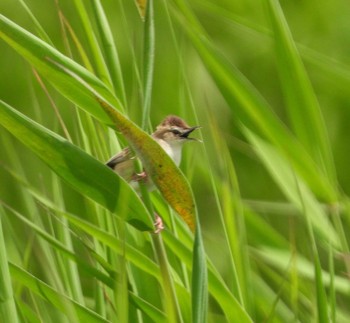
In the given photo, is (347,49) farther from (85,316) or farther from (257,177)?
(85,316)

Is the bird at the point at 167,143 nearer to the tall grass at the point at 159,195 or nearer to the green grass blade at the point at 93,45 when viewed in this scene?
the tall grass at the point at 159,195

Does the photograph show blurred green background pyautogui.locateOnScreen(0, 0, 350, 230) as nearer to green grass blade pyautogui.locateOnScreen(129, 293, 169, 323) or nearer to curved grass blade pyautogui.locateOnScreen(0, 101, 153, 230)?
green grass blade pyautogui.locateOnScreen(129, 293, 169, 323)

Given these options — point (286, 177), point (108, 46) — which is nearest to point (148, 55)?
point (108, 46)

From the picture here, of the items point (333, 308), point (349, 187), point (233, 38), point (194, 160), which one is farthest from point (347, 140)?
point (333, 308)

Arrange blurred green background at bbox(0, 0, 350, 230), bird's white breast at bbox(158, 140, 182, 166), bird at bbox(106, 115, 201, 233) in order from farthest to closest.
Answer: blurred green background at bbox(0, 0, 350, 230) → bird's white breast at bbox(158, 140, 182, 166) → bird at bbox(106, 115, 201, 233)

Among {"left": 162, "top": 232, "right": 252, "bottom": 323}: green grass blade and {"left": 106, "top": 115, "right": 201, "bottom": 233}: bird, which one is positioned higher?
{"left": 106, "top": 115, "right": 201, "bottom": 233}: bird

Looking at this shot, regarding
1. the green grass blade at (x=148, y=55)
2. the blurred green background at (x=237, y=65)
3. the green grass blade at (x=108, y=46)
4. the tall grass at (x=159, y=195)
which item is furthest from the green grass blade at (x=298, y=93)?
the blurred green background at (x=237, y=65)

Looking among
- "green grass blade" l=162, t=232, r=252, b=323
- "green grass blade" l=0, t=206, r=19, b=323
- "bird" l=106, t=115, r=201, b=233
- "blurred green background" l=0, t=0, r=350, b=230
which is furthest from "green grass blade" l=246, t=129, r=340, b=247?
"blurred green background" l=0, t=0, r=350, b=230

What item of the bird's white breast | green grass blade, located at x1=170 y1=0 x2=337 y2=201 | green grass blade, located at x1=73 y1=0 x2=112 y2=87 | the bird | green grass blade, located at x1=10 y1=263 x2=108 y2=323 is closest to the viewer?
green grass blade, located at x1=10 y1=263 x2=108 y2=323
